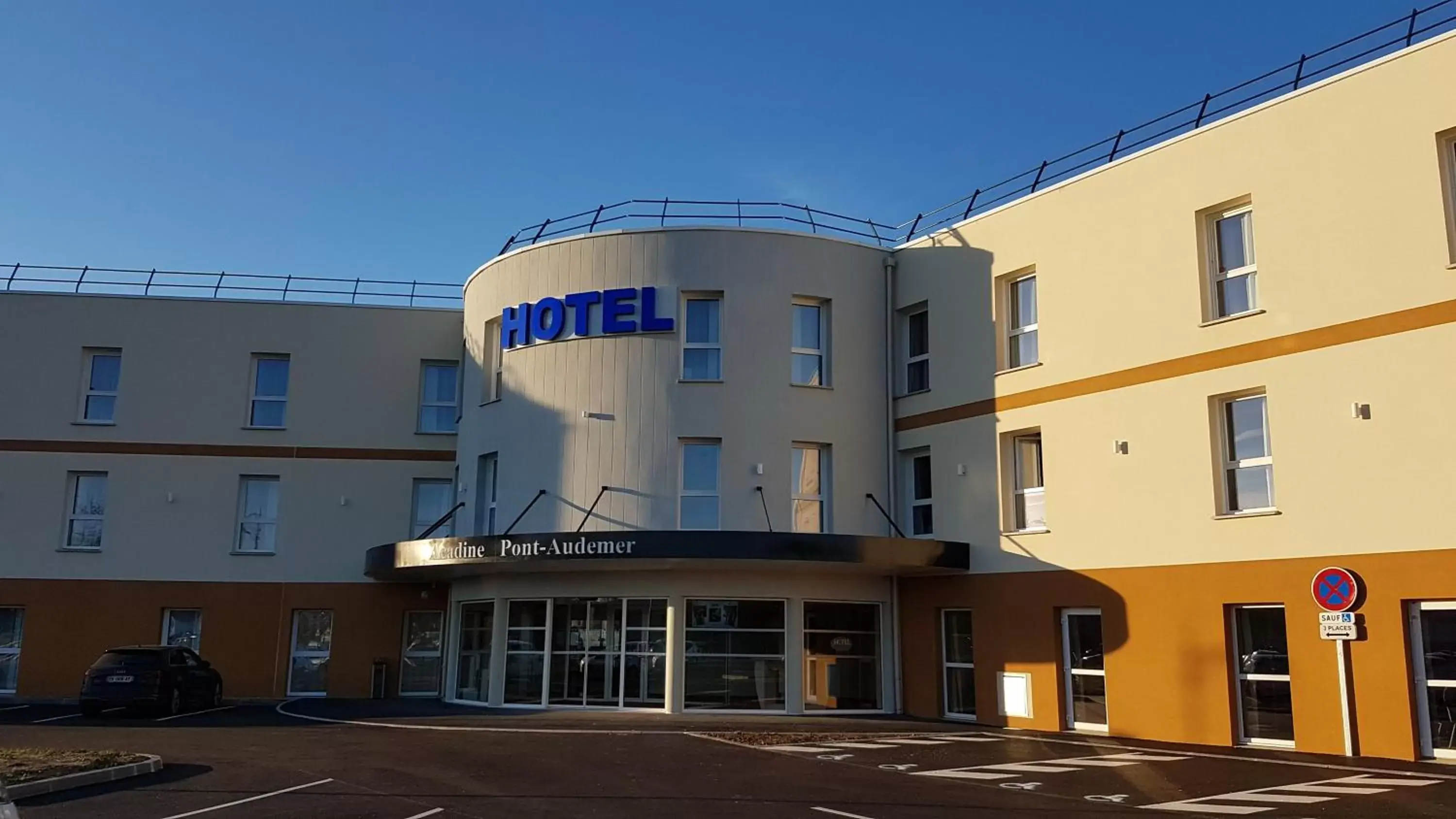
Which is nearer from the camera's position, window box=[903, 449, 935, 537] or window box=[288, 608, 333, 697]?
window box=[903, 449, 935, 537]

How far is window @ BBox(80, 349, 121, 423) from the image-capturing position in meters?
26.0

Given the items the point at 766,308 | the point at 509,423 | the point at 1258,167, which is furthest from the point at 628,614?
the point at 1258,167

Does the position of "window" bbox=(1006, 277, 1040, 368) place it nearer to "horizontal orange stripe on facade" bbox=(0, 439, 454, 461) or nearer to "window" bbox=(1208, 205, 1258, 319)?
"window" bbox=(1208, 205, 1258, 319)

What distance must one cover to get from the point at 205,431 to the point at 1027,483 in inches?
672

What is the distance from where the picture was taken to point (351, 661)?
82.0ft

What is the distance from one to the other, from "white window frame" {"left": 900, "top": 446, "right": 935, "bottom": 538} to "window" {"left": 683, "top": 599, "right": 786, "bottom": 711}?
2.96 m

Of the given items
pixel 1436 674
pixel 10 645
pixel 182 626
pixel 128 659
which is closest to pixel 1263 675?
pixel 1436 674

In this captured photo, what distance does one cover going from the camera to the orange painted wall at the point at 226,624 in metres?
24.7

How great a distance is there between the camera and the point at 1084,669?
722 inches

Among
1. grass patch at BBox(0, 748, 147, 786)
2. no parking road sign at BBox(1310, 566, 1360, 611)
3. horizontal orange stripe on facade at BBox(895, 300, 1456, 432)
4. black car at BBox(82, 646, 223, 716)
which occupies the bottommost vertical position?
grass patch at BBox(0, 748, 147, 786)

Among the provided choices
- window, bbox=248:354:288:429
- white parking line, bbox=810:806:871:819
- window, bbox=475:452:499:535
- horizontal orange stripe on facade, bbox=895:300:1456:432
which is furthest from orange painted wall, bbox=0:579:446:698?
white parking line, bbox=810:806:871:819

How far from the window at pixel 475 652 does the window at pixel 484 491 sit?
146cm

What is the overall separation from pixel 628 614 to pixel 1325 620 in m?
11.0

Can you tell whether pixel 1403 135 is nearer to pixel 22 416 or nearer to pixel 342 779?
pixel 342 779
